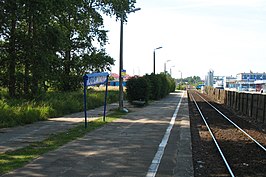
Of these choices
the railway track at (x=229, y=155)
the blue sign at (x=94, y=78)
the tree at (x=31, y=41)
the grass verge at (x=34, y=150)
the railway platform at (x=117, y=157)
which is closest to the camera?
Result: the railway platform at (x=117, y=157)

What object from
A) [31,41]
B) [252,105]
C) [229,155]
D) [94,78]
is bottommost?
[229,155]

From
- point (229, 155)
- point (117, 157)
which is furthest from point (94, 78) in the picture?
point (229, 155)

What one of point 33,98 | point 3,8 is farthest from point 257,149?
point 33,98

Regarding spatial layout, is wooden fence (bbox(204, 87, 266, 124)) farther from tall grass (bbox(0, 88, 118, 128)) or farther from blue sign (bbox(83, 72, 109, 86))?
tall grass (bbox(0, 88, 118, 128))

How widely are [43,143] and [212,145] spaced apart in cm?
519

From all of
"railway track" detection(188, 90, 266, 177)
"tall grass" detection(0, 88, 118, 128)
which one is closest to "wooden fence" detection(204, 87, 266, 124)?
"railway track" detection(188, 90, 266, 177)

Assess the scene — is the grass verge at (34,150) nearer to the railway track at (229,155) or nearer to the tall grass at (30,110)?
the tall grass at (30,110)

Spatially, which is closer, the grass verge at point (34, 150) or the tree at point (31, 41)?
the grass verge at point (34, 150)

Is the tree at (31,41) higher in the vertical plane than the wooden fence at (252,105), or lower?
higher

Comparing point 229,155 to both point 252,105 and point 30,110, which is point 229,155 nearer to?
point 30,110

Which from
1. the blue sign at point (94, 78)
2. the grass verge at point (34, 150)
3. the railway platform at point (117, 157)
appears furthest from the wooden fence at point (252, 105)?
the grass verge at point (34, 150)

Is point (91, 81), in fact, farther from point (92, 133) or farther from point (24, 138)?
point (24, 138)

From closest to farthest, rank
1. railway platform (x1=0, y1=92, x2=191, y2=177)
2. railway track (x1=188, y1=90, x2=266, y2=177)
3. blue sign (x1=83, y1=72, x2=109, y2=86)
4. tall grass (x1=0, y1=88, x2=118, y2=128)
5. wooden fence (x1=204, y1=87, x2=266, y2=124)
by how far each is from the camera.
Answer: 1. railway platform (x1=0, y1=92, x2=191, y2=177)
2. railway track (x1=188, y1=90, x2=266, y2=177)
3. blue sign (x1=83, y1=72, x2=109, y2=86)
4. tall grass (x1=0, y1=88, x2=118, y2=128)
5. wooden fence (x1=204, y1=87, x2=266, y2=124)

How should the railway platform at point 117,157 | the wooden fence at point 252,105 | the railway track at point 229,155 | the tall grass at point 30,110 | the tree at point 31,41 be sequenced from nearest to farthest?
the railway platform at point 117,157 < the railway track at point 229,155 < the tall grass at point 30,110 < the tree at point 31,41 < the wooden fence at point 252,105
